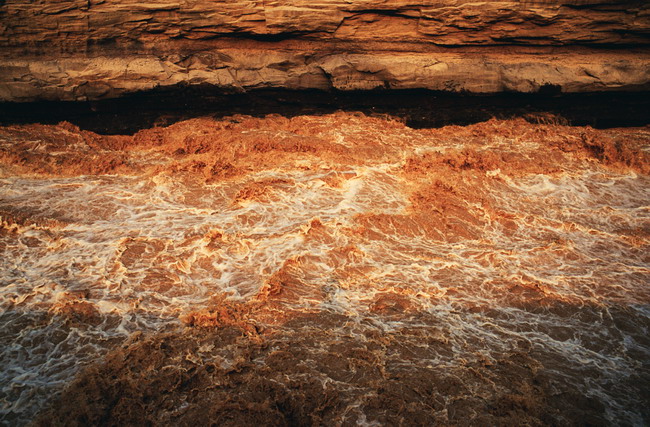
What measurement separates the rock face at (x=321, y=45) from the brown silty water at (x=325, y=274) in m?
0.70

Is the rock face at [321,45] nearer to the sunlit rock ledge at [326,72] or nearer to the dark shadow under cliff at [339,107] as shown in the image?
the sunlit rock ledge at [326,72]

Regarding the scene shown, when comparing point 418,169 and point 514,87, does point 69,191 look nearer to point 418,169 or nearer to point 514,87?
point 418,169

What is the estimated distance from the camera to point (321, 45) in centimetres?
694

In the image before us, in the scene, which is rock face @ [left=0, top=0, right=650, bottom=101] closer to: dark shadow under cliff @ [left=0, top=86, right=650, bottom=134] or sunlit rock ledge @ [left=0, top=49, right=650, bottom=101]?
sunlit rock ledge @ [left=0, top=49, right=650, bottom=101]

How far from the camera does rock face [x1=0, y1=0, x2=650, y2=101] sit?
6434mm

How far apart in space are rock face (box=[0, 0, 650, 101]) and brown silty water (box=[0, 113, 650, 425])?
70 cm

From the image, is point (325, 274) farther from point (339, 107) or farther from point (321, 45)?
point (321, 45)

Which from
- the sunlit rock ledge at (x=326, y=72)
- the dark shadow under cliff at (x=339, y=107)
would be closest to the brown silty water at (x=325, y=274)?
the dark shadow under cliff at (x=339, y=107)

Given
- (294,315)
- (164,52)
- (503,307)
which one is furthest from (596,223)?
(164,52)

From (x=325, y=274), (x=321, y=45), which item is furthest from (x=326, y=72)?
(x=325, y=274)

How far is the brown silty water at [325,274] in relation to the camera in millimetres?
3227

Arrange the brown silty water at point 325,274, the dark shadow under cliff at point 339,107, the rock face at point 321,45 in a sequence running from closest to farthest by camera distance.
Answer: the brown silty water at point 325,274
the rock face at point 321,45
the dark shadow under cliff at point 339,107

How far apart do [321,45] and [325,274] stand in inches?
155

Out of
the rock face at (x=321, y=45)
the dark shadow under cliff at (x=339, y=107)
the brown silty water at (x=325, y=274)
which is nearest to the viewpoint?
the brown silty water at (x=325, y=274)
